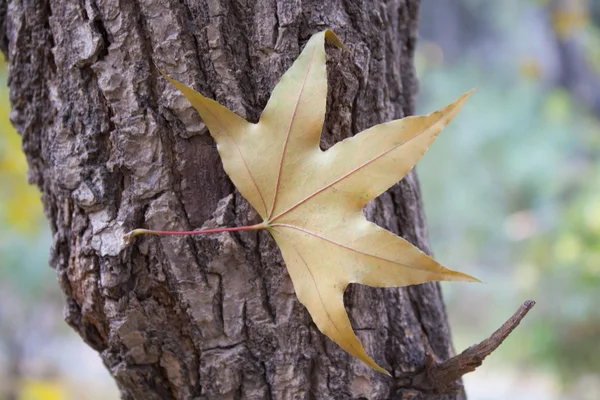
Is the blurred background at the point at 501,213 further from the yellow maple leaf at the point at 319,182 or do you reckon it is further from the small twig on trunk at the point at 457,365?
the small twig on trunk at the point at 457,365

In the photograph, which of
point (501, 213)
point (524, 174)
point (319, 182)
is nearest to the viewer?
point (319, 182)

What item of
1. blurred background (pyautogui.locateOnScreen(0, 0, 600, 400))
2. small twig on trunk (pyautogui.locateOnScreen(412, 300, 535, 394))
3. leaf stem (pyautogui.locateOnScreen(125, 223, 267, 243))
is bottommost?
small twig on trunk (pyautogui.locateOnScreen(412, 300, 535, 394))

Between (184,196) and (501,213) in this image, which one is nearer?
(184,196)

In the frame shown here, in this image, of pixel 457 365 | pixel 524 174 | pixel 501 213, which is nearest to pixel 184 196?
pixel 457 365

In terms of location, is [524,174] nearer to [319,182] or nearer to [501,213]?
[501,213]

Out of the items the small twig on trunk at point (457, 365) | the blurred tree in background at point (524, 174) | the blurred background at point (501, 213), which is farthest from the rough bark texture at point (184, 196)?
the blurred tree in background at point (524, 174)

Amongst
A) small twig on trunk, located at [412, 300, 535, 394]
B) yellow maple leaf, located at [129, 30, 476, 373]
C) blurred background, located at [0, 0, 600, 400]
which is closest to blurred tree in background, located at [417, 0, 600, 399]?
blurred background, located at [0, 0, 600, 400]

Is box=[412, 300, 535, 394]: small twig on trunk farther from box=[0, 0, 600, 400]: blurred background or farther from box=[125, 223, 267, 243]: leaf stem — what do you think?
box=[0, 0, 600, 400]: blurred background
